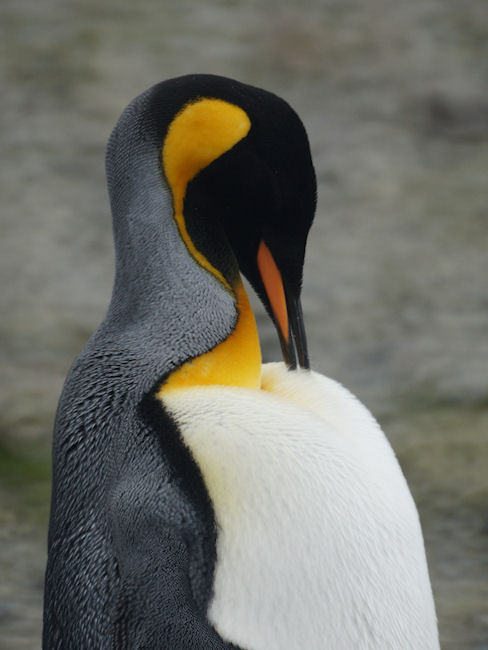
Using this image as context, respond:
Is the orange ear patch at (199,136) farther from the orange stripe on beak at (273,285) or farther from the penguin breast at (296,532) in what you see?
the penguin breast at (296,532)

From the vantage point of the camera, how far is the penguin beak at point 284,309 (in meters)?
1.90

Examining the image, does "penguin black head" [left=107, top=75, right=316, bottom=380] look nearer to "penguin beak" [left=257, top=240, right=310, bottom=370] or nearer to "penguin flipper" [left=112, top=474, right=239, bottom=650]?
"penguin beak" [left=257, top=240, right=310, bottom=370]

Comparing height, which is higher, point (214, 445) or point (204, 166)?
point (204, 166)

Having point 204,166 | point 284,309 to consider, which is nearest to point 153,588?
point 284,309

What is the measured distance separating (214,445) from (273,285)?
365 mm

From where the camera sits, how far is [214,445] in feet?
5.43

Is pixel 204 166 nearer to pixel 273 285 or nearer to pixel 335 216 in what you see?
pixel 273 285

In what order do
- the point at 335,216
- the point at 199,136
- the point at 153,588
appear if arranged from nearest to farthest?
the point at 153,588, the point at 199,136, the point at 335,216

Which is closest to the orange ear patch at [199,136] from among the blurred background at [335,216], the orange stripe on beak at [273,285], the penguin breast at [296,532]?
the orange stripe on beak at [273,285]

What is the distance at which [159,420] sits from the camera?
169 centimetres

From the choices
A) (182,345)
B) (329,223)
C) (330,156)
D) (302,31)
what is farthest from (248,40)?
(182,345)

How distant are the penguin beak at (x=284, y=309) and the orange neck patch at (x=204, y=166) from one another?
0.10 metres

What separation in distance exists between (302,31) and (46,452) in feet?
12.8

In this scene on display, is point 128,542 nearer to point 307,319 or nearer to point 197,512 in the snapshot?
point 197,512
